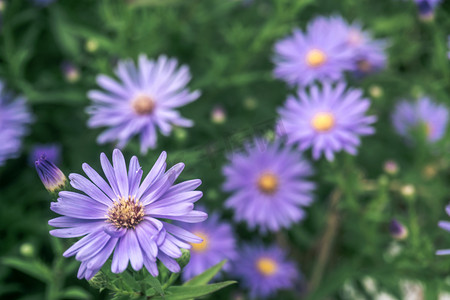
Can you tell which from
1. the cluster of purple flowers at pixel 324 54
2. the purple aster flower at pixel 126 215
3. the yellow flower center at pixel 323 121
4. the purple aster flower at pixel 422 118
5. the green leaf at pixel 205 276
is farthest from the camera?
the purple aster flower at pixel 422 118

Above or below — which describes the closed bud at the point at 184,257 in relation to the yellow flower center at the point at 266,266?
below

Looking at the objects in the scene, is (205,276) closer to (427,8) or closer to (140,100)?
(140,100)

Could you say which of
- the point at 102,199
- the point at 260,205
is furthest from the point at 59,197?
the point at 260,205

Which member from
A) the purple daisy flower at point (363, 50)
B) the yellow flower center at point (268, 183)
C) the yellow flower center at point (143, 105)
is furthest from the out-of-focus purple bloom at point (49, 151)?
the purple daisy flower at point (363, 50)

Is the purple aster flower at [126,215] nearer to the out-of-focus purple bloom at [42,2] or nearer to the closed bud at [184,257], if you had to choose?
the closed bud at [184,257]

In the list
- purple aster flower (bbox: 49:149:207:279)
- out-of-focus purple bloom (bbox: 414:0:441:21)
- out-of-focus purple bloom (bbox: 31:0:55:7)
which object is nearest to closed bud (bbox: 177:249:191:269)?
purple aster flower (bbox: 49:149:207:279)

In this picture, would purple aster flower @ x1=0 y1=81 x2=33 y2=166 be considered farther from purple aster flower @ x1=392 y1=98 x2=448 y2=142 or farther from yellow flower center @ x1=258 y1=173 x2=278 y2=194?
purple aster flower @ x1=392 y1=98 x2=448 y2=142
